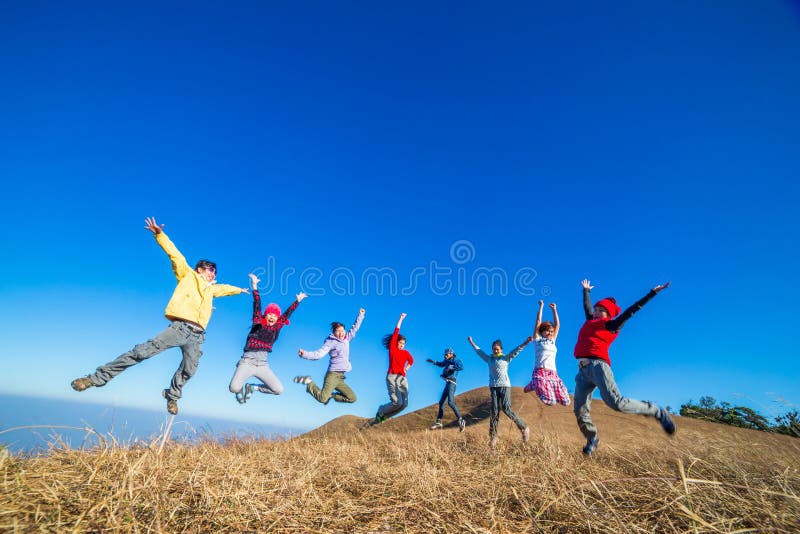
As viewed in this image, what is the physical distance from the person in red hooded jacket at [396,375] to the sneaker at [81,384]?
5985 millimetres

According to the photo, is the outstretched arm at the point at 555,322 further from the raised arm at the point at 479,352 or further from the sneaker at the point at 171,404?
the sneaker at the point at 171,404

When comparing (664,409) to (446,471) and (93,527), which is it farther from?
(93,527)

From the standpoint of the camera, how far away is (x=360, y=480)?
315 cm

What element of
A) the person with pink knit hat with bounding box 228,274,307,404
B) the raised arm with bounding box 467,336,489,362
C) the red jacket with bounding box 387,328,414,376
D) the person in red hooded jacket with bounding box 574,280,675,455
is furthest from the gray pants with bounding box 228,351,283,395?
the person in red hooded jacket with bounding box 574,280,675,455

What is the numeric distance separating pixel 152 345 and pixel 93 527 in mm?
5346

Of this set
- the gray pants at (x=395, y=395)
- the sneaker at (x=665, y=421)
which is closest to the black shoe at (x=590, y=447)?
the sneaker at (x=665, y=421)

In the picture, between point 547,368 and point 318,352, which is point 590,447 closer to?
point 547,368

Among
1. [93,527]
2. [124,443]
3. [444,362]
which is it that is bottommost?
[93,527]

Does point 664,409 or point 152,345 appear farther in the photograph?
point 152,345

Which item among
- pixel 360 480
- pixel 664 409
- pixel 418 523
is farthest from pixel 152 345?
pixel 664 409

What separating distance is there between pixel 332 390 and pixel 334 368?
514 mm

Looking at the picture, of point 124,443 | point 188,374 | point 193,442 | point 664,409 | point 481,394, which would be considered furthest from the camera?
point 481,394

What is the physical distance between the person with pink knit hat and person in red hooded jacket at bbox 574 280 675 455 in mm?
5882

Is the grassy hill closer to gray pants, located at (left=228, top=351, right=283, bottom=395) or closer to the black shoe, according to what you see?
the black shoe
